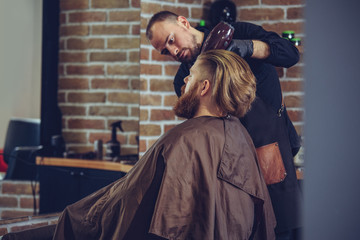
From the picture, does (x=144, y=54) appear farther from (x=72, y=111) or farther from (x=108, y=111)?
(x=72, y=111)

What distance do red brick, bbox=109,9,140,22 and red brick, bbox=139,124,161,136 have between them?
0.73m

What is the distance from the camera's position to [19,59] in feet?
8.20

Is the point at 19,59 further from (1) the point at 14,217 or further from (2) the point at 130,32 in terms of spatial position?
(1) the point at 14,217

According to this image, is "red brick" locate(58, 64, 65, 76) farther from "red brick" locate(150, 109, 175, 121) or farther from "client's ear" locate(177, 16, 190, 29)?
"client's ear" locate(177, 16, 190, 29)

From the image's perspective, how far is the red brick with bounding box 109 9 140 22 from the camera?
104 inches

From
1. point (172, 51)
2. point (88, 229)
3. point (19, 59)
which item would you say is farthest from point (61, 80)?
point (88, 229)

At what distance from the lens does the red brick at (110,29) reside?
268 cm

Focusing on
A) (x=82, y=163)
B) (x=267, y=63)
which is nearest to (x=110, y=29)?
(x=82, y=163)

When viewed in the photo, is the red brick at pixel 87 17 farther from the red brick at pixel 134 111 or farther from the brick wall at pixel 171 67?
the red brick at pixel 134 111

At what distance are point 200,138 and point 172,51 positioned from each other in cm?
61

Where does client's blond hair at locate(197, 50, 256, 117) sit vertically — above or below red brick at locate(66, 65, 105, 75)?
below

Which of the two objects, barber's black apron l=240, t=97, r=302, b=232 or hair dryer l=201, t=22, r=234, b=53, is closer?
hair dryer l=201, t=22, r=234, b=53

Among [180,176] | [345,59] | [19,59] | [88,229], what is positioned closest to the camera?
[345,59]

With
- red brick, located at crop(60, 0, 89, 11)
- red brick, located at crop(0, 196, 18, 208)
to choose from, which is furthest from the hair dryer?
red brick, located at crop(0, 196, 18, 208)
